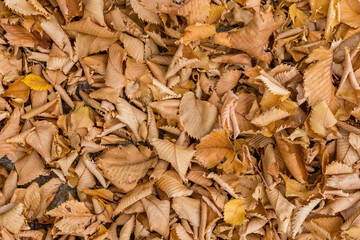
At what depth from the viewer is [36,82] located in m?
0.82

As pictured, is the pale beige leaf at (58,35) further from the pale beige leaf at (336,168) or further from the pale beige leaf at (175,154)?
the pale beige leaf at (336,168)

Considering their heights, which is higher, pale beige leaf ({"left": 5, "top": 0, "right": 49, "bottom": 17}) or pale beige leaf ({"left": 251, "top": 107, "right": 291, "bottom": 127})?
pale beige leaf ({"left": 5, "top": 0, "right": 49, "bottom": 17})

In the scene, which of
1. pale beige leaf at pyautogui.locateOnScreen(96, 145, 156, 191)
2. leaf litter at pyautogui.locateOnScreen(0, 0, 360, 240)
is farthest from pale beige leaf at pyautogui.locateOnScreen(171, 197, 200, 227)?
pale beige leaf at pyautogui.locateOnScreen(96, 145, 156, 191)

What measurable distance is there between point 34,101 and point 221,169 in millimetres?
492

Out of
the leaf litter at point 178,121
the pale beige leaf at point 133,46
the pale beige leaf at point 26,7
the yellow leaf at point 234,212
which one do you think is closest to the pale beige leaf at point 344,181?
the leaf litter at point 178,121

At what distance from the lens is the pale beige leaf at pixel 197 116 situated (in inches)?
31.3

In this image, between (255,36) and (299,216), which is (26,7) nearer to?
(255,36)

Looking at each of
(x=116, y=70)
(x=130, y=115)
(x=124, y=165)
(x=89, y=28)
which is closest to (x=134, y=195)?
(x=124, y=165)

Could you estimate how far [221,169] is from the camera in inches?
31.8

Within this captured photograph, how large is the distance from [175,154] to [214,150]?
9cm

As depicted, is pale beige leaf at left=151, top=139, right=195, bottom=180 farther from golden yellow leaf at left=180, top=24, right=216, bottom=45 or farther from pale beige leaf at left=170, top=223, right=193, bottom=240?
golden yellow leaf at left=180, top=24, right=216, bottom=45

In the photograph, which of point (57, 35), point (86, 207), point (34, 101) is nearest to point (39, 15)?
point (57, 35)

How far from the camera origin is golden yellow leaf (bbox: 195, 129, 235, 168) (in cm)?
78

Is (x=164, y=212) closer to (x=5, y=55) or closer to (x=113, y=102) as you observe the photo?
(x=113, y=102)
